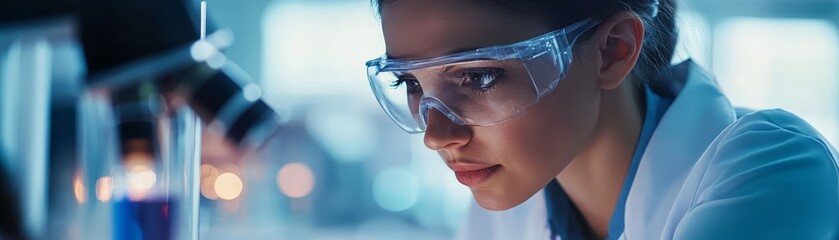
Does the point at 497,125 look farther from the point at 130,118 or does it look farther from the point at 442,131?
the point at 130,118

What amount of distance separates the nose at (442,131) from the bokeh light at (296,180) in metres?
3.04

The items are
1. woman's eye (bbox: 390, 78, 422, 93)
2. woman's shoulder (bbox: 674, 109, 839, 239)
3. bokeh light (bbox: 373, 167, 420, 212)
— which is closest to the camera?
woman's shoulder (bbox: 674, 109, 839, 239)

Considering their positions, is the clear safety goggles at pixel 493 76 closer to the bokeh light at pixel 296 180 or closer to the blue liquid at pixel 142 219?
the blue liquid at pixel 142 219

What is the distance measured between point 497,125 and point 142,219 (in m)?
0.49

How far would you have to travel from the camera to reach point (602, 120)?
1.24 m

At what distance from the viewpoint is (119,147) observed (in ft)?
4.40

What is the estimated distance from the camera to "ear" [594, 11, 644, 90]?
111 centimetres

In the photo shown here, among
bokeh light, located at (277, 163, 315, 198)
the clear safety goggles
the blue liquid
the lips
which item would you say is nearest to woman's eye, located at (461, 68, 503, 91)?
the clear safety goggles

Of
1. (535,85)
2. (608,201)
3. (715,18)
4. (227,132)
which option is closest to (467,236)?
(608,201)

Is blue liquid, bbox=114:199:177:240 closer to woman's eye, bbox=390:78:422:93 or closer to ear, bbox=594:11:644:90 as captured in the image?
woman's eye, bbox=390:78:422:93

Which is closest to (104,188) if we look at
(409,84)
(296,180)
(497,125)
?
(409,84)

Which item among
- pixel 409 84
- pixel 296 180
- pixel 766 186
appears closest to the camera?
pixel 766 186

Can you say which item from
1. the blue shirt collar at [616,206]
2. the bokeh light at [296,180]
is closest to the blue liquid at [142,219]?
the blue shirt collar at [616,206]

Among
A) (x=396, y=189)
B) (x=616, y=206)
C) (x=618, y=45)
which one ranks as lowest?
(x=396, y=189)
